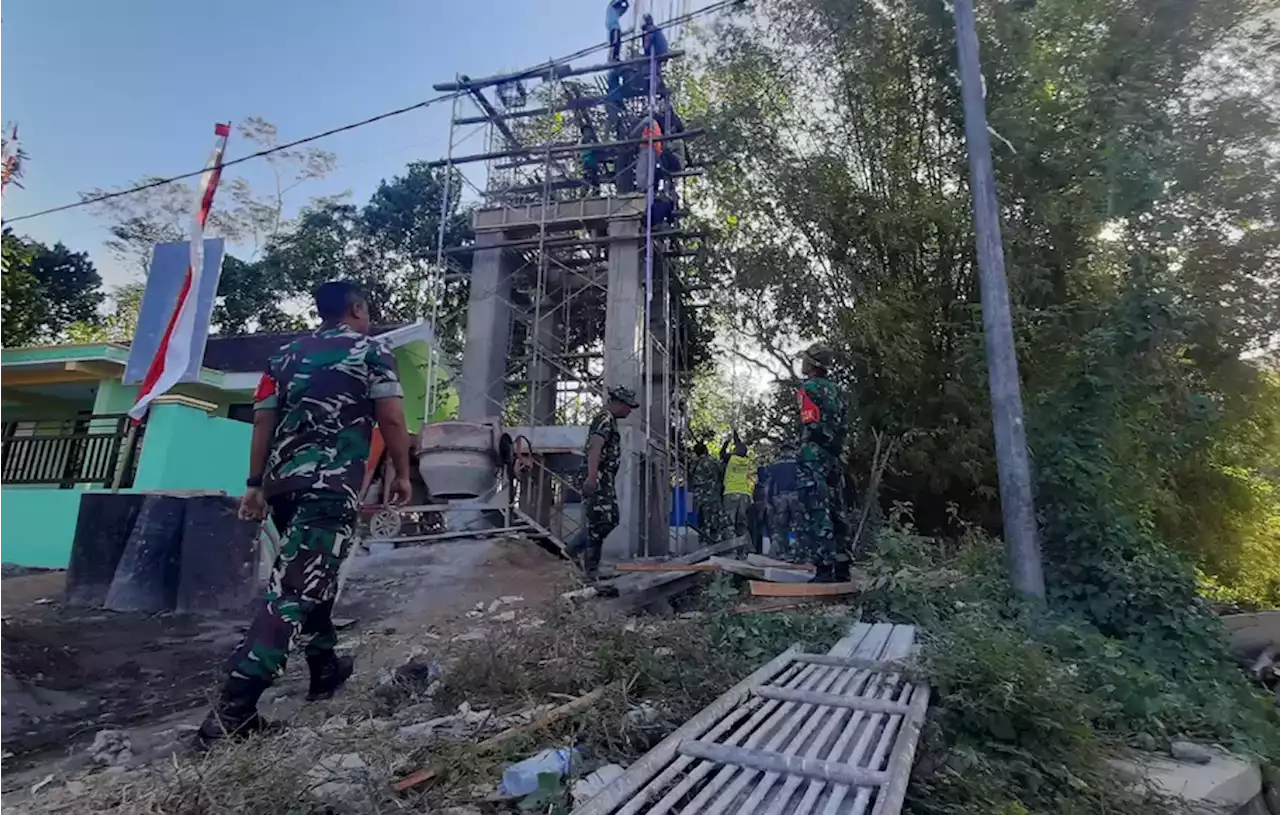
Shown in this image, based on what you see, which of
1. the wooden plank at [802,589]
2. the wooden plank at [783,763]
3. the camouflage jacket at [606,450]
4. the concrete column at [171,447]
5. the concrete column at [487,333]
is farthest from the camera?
the concrete column at [487,333]

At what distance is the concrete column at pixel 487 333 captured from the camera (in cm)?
1033

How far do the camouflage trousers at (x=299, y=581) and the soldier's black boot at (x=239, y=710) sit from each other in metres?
0.03

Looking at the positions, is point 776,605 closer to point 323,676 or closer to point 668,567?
point 668,567

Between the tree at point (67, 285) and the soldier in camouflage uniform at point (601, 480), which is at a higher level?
the tree at point (67, 285)

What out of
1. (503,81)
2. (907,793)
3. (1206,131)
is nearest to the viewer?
(907,793)

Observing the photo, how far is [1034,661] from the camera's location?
2490 millimetres

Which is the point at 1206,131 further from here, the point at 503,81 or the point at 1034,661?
the point at 503,81

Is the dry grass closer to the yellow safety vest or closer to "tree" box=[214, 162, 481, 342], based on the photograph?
the yellow safety vest

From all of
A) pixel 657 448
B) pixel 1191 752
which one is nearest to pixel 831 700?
pixel 1191 752

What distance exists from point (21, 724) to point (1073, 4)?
9.10 metres

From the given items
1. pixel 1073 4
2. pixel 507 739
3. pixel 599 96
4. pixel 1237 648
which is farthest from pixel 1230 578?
pixel 599 96

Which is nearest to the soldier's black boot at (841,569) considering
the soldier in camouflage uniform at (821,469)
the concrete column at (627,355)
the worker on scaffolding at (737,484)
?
the soldier in camouflage uniform at (821,469)

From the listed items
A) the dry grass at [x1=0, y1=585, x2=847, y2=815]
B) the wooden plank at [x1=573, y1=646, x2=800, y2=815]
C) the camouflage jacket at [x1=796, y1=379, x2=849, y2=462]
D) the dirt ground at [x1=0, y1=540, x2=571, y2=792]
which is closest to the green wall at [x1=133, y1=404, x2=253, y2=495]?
the dirt ground at [x1=0, y1=540, x2=571, y2=792]

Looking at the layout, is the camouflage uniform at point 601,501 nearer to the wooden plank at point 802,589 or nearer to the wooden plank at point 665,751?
the wooden plank at point 802,589
